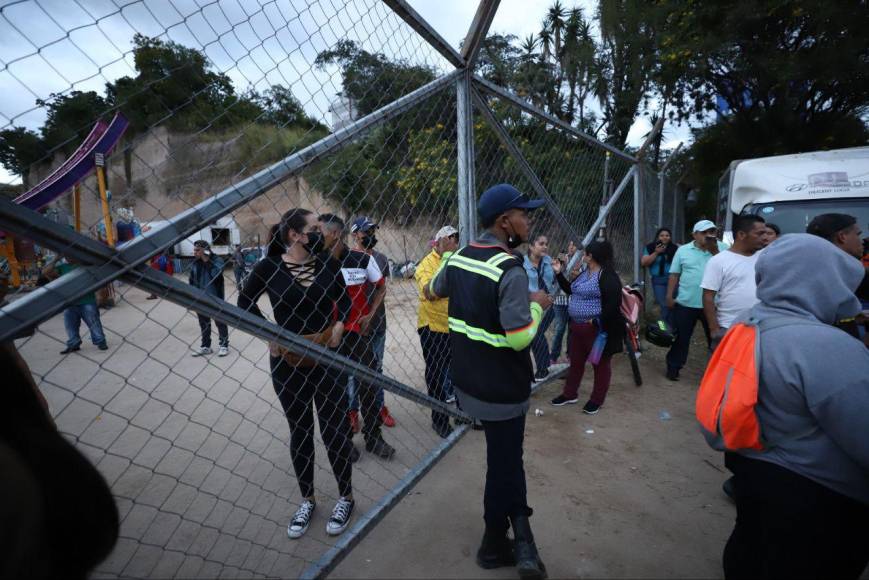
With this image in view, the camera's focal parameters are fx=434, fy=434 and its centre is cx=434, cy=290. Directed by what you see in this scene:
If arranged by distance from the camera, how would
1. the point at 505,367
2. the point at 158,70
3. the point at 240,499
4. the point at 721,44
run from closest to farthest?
the point at 158,70
the point at 505,367
the point at 240,499
the point at 721,44

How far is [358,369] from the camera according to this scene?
2.05 meters

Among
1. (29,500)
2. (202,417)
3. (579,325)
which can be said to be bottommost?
(202,417)

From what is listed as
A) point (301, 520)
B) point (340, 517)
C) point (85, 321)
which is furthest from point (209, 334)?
point (340, 517)

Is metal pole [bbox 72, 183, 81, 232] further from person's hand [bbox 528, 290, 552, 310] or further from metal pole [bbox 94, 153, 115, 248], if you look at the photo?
person's hand [bbox 528, 290, 552, 310]

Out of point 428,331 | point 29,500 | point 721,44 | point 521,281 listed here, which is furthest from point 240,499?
point 721,44

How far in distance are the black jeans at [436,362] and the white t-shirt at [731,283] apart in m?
2.42

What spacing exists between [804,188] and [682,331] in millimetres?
2540

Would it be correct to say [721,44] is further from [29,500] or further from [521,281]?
[29,500]

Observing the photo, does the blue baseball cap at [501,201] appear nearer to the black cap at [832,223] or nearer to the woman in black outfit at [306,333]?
the woman in black outfit at [306,333]

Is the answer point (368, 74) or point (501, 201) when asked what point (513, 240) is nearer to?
point (501, 201)

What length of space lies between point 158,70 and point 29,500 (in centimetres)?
117

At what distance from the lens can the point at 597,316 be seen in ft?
12.9

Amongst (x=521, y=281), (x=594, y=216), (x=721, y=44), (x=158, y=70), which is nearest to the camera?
(x=158, y=70)

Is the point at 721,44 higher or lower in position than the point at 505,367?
higher
